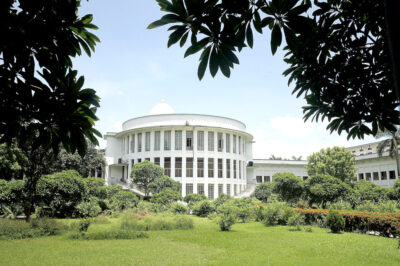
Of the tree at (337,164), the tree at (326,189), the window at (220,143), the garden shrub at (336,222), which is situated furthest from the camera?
the tree at (337,164)

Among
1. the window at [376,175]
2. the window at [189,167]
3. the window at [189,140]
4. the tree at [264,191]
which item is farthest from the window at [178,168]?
the window at [376,175]

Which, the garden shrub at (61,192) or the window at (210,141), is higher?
the window at (210,141)

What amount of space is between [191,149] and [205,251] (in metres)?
23.9

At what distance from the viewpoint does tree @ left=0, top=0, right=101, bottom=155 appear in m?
2.36

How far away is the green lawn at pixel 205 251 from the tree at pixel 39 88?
5859 millimetres

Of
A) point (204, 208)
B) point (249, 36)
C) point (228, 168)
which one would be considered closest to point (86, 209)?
point (204, 208)

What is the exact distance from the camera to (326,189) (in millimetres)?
20062

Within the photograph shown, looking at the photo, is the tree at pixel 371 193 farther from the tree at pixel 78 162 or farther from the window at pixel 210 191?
the tree at pixel 78 162

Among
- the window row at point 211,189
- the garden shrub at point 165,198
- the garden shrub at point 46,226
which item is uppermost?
the window row at point 211,189

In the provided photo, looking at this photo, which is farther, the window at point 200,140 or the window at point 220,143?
the window at point 220,143

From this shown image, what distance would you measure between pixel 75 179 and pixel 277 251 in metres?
12.2

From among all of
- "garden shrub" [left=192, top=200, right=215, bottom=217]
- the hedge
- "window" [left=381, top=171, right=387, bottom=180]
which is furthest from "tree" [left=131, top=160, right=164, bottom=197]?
"window" [left=381, top=171, right=387, bottom=180]

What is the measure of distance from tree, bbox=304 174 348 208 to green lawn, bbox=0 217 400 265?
869 cm

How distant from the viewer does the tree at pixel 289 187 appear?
80.6 ft
